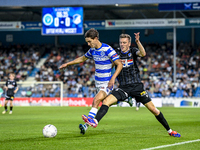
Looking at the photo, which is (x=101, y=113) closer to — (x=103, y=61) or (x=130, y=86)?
(x=130, y=86)

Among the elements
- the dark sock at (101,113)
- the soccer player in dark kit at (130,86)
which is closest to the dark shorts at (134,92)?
the soccer player in dark kit at (130,86)

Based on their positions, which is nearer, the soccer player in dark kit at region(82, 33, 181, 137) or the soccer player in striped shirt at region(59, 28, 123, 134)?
the soccer player in dark kit at region(82, 33, 181, 137)

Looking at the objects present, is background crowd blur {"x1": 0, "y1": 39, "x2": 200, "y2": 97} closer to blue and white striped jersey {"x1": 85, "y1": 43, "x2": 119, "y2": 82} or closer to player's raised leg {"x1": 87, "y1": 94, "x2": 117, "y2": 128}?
blue and white striped jersey {"x1": 85, "y1": 43, "x2": 119, "y2": 82}

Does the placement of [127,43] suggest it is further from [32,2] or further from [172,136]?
[32,2]

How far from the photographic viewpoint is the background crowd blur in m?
28.1

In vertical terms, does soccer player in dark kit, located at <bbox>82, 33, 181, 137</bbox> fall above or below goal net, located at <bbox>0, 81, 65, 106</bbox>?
above

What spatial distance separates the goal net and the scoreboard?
436 centimetres

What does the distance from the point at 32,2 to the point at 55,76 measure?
7.14 meters

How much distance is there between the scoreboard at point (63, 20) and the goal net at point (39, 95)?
4.36 meters

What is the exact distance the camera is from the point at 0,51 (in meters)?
36.7

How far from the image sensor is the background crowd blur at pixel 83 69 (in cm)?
2812

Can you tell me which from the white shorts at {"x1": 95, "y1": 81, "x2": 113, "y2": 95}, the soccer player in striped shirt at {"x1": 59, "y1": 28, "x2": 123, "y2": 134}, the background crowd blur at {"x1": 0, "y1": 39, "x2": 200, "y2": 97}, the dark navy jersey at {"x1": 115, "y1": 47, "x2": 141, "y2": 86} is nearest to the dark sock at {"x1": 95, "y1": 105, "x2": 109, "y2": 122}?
the soccer player in striped shirt at {"x1": 59, "y1": 28, "x2": 123, "y2": 134}

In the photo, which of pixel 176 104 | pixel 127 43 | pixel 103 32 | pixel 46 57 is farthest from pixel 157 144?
pixel 103 32

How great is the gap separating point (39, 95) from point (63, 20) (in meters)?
6.49
